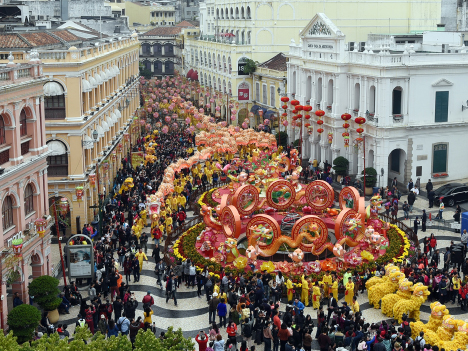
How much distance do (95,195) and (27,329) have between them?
18.5 m

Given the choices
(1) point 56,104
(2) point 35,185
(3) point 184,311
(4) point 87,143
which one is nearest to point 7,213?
(2) point 35,185

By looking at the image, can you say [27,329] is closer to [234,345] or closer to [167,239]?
[234,345]

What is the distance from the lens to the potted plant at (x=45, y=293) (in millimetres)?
27312

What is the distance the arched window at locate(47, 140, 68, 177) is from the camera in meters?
38.8

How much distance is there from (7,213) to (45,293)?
3577mm

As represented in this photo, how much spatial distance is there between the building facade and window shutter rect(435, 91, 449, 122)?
8270cm

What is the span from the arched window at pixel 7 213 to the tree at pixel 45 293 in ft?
8.40

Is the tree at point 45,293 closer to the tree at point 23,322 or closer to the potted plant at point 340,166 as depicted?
the tree at point 23,322

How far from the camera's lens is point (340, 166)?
50719 millimetres

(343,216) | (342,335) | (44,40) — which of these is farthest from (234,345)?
(44,40)

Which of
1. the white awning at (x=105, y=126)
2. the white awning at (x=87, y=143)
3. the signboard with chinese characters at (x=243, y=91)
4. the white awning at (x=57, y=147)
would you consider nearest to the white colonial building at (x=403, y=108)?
the white awning at (x=105, y=126)

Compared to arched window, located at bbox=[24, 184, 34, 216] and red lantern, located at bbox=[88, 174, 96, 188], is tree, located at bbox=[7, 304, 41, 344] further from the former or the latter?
red lantern, located at bbox=[88, 174, 96, 188]

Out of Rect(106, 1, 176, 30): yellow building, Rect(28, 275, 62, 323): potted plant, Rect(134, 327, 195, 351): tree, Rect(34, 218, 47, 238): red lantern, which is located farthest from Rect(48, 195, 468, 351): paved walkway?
Rect(106, 1, 176, 30): yellow building

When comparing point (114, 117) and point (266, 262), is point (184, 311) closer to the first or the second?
point (266, 262)
